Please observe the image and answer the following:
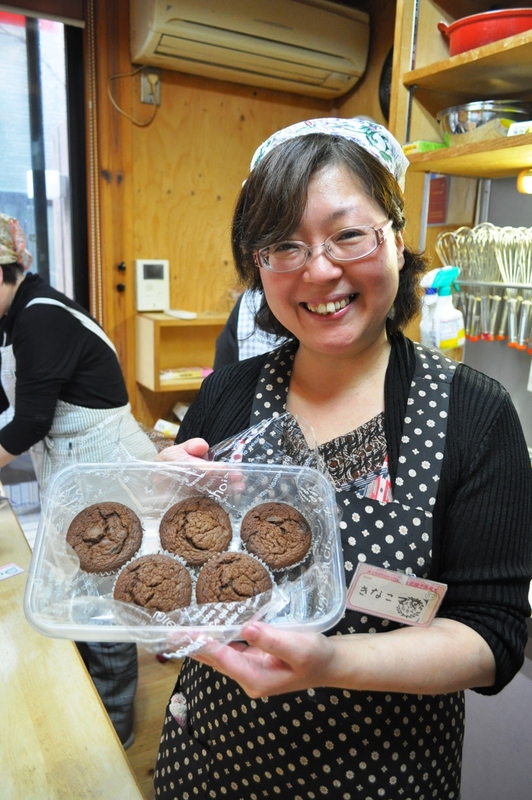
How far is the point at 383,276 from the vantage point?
873 mm

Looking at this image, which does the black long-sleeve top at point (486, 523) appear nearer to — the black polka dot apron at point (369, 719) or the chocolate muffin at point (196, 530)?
the black polka dot apron at point (369, 719)

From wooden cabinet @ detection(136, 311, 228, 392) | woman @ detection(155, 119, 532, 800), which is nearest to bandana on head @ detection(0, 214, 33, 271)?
wooden cabinet @ detection(136, 311, 228, 392)

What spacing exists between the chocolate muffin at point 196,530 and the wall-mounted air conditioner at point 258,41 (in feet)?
7.86

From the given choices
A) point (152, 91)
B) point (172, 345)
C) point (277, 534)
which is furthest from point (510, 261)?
point (152, 91)

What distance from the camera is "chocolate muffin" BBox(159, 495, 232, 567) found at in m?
0.92

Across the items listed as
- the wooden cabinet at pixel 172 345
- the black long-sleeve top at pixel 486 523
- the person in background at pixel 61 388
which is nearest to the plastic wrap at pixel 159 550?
the black long-sleeve top at pixel 486 523

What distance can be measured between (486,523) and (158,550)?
0.51 metres

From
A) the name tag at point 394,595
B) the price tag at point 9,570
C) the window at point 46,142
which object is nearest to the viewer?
the name tag at point 394,595

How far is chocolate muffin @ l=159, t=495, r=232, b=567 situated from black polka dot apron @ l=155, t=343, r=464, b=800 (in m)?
0.20

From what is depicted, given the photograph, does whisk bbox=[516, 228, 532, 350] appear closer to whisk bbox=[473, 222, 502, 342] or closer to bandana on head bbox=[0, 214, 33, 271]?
whisk bbox=[473, 222, 502, 342]

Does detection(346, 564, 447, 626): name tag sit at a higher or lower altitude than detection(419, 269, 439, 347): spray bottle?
lower

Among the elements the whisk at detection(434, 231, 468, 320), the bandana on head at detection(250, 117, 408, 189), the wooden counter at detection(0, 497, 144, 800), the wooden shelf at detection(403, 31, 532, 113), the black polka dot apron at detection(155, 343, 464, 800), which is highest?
the wooden shelf at detection(403, 31, 532, 113)

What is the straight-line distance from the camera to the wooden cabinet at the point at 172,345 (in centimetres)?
288

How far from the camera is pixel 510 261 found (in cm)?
186
